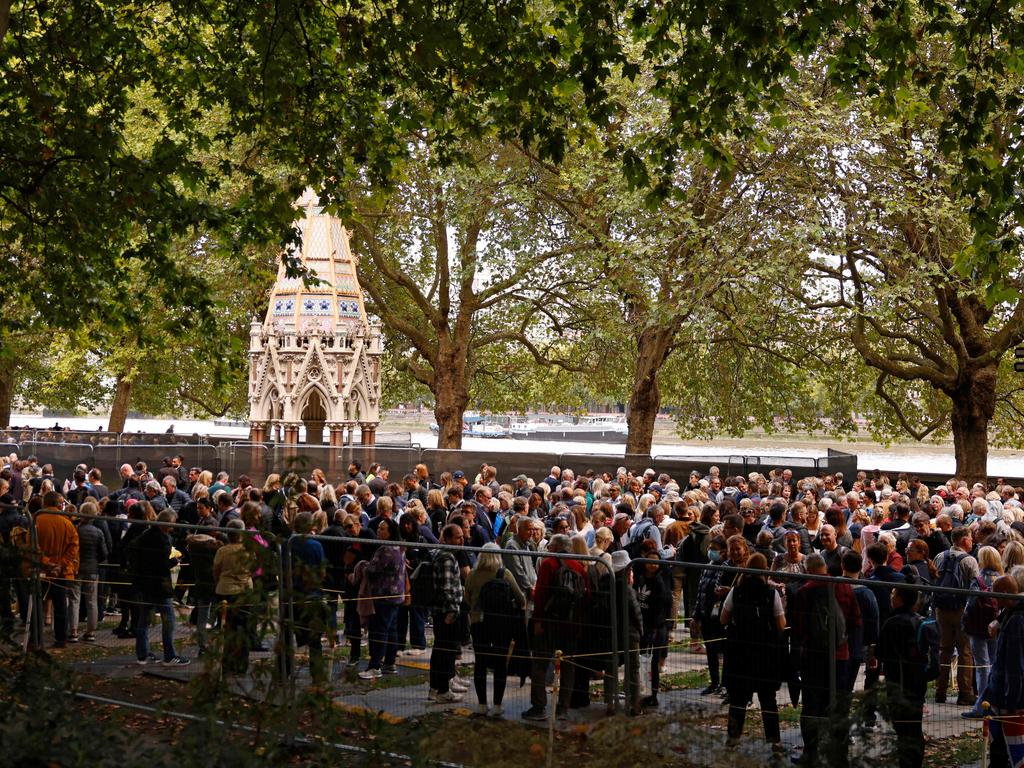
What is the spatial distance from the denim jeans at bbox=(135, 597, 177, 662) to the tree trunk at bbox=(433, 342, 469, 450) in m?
21.0

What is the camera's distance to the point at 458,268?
32.5 meters

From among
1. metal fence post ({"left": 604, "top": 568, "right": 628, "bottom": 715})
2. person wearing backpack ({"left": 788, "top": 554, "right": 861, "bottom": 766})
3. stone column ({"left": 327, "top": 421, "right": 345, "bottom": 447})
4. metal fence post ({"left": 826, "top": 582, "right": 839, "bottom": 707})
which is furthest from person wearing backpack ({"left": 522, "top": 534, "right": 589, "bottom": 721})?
stone column ({"left": 327, "top": 421, "right": 345, "bottom": 447})

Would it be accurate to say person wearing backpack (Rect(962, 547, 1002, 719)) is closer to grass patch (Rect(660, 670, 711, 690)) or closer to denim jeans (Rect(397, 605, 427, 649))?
grass patch (Rect(660, 670, 711, 690))

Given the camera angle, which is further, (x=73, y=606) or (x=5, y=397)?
(x=5, y=397)

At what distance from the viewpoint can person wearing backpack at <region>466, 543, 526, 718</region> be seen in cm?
887

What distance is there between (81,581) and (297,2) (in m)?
5.77

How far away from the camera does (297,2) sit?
10.7 m

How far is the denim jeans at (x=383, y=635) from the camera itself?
9.36 metres

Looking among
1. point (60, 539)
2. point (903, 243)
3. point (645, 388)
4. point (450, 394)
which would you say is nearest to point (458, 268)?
point (450, 394)

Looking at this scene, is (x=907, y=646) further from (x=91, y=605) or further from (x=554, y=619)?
(x=91, y=605)

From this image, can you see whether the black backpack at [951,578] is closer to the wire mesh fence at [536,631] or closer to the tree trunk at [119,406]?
the wire mesh fence at [536,631]

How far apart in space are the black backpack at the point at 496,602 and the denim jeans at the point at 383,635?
3.00 ft

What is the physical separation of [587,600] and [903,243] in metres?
15.7

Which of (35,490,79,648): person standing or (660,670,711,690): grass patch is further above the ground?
(35,490,79,648): person standing
